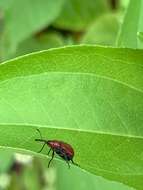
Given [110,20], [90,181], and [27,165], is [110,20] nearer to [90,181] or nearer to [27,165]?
[27,165]

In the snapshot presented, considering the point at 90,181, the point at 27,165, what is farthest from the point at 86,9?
the point at 90,181

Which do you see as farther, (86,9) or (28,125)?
(86,9)

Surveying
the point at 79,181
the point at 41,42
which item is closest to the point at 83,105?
the point at 79,181

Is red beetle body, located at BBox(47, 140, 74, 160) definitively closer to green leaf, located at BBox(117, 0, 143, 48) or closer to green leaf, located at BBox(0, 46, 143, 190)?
green leaf, located at BBox(0, 46, 143, 190)

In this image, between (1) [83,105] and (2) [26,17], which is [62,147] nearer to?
(1) [83,105]

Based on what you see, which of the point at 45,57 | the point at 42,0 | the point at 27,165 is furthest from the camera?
the point at 27,165

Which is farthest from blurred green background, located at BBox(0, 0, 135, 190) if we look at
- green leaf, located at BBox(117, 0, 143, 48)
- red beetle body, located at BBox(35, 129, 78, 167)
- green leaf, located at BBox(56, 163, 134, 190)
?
red beetle body, located at BBox(35, 129, 78, 167)
